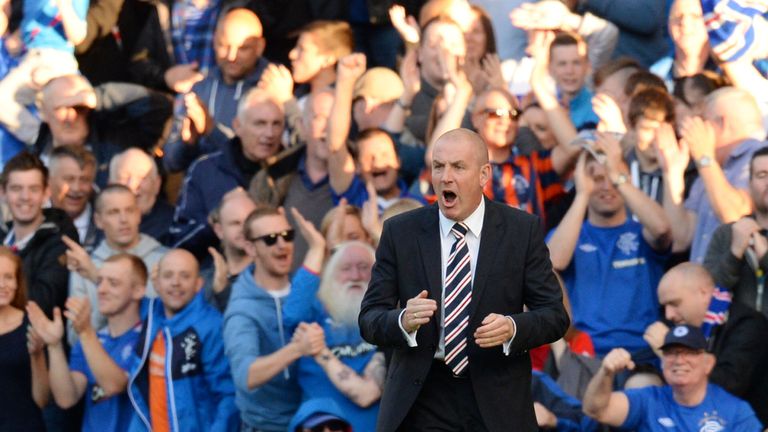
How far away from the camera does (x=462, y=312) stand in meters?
7.00

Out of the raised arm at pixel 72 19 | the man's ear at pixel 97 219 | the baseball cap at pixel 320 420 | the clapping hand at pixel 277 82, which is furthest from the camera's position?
the raised arm at pixel 72 19

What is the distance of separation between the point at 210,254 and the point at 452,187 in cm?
486

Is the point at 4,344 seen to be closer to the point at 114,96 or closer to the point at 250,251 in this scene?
the point at 250,251

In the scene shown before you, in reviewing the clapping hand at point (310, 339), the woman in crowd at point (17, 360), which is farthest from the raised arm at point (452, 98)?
the woman in crowd at point (17, 360)

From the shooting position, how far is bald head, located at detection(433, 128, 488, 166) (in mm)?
7051

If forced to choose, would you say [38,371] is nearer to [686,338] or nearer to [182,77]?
[182,77]

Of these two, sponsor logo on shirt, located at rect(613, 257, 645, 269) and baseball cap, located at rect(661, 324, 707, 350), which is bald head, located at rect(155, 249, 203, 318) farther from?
baseball cap, located at rect(661, 324, 707, 350)

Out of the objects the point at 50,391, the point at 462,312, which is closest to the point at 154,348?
the point at 50,391

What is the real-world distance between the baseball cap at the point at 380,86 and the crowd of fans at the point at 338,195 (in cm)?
1

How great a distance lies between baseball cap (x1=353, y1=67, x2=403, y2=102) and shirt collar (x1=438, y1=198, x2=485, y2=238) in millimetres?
4667

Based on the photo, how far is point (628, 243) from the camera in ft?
32.8

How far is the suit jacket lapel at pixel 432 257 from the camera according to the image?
7050 mm

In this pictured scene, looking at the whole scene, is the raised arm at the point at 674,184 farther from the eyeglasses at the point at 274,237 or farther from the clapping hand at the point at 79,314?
the clapping hand at the point at 79,314

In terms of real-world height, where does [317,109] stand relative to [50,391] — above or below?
above
